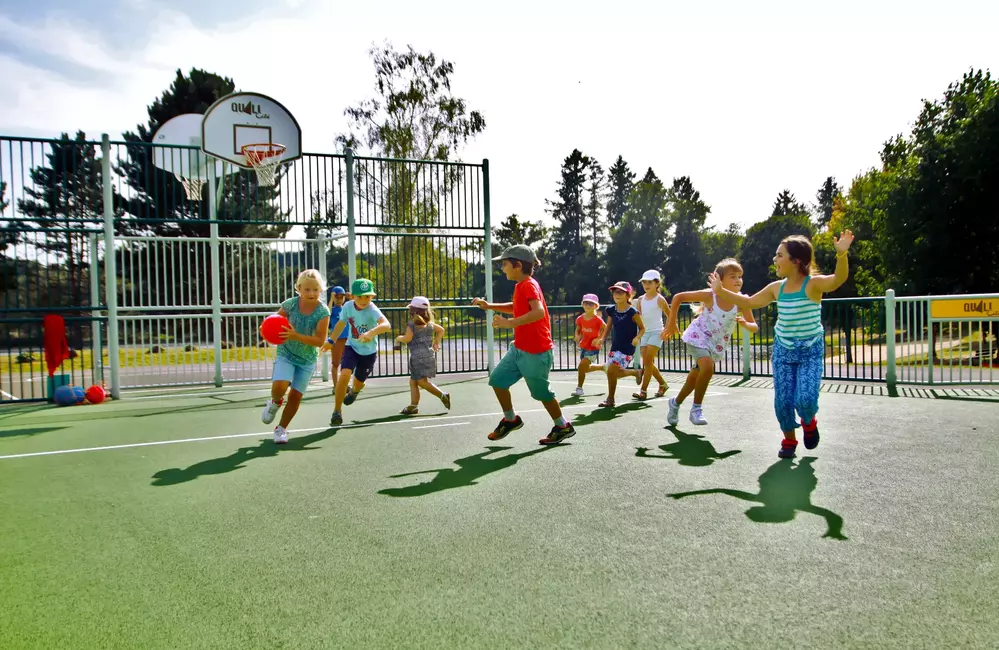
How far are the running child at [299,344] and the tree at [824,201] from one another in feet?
404

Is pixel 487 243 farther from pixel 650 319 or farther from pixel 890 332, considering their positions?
pixel 890 332

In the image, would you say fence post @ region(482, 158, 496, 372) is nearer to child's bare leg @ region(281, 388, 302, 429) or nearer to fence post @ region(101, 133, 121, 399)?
fence post @ region(101, 133, 121, 399)

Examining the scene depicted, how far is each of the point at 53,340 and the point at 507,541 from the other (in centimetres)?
1002

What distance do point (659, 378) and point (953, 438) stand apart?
4537 mm

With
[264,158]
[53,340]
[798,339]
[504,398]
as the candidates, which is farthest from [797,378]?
[264,158]

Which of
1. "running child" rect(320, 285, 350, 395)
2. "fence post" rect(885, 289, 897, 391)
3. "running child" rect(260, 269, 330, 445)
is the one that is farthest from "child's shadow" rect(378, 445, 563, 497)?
"fence post" rect(885, 289, 897, 391)

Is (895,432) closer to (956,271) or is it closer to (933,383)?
(933,383)

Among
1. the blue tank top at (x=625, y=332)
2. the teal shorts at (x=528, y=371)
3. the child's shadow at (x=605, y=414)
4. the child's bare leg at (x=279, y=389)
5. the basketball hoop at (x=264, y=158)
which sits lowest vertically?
the child's shadow at (x=605, y=414)

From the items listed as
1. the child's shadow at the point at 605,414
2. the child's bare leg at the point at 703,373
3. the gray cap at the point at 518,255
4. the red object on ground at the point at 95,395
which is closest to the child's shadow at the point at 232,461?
the gray cap at the point at 518,255

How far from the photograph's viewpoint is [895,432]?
7184mm

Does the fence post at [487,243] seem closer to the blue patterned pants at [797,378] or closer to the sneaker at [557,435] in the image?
the sneaker at [557,435]

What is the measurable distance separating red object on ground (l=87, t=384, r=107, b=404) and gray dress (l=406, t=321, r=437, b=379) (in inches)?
214

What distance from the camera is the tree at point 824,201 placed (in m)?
119

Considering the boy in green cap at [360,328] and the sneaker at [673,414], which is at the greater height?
the boy in green cap at [360,328]
